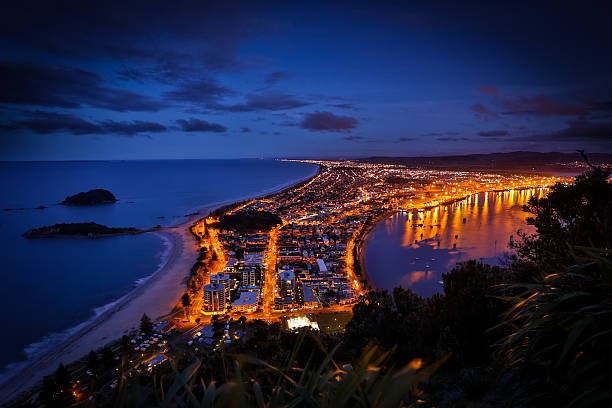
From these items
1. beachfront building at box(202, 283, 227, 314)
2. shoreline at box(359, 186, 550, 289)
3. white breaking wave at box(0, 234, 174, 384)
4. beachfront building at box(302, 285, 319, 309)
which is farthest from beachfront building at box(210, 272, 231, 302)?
shoreline at box(359, 186, 550, 289)

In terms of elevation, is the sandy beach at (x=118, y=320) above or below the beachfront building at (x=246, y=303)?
below

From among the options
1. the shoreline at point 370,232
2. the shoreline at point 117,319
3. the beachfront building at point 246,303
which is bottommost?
the shoreline at point 117,319

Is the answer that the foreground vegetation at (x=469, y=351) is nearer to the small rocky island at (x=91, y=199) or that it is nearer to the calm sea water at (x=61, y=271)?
the calm sea water at (x=61, y=271)

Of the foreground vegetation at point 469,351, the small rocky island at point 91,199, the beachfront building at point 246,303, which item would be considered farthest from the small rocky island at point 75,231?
the foreground vegetation at point 469,351

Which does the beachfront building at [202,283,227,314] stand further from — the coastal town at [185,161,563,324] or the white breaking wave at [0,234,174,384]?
the white breaking wave at [0,234,174,384]

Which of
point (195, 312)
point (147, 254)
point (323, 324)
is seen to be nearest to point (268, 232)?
point (147, 254)

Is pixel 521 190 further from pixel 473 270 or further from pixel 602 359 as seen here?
pixel 602 359
